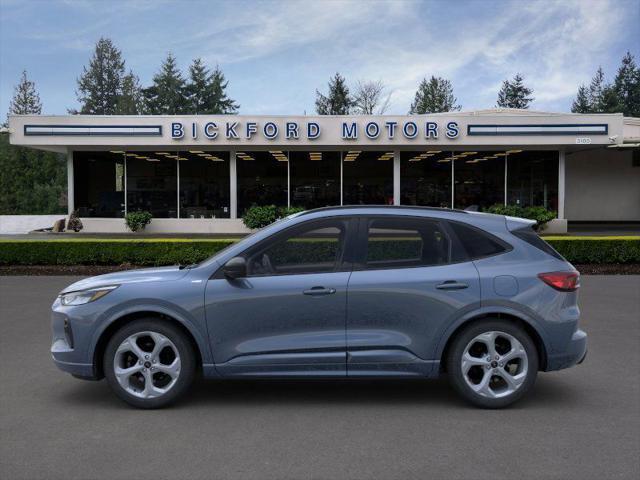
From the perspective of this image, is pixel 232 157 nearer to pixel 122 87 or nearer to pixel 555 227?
pixel 555 227

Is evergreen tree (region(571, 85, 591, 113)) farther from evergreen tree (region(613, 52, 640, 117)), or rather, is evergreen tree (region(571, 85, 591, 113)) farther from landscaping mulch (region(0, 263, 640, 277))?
landscaping mulch (region(0, 263, 640, 277))

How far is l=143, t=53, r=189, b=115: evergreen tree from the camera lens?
73.2 m

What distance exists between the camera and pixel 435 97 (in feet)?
250

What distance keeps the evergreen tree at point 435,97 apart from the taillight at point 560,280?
7232 centimetres

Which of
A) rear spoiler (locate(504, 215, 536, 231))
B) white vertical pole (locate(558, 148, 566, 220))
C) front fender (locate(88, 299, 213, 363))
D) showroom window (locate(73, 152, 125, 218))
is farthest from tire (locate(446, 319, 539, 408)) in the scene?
showroom window (locate(73, 152, 125, 218))

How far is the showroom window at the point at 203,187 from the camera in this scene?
27172 millimetres

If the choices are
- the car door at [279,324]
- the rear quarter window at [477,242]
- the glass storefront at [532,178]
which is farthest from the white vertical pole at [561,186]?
the car door at [279,324]

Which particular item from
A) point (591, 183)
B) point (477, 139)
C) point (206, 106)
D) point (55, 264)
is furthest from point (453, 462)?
point (206, 106)

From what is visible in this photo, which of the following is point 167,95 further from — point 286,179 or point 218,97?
point 286,179

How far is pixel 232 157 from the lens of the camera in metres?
26.9

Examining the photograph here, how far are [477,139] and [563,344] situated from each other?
840 inches

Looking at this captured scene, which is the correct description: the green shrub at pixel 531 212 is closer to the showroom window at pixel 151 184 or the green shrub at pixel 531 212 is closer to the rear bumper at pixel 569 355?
the showroom window at pixel 151 184

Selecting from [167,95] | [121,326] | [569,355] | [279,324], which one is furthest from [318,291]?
[167,95]

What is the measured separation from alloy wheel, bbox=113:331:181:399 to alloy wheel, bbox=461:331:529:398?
7.76 feet
